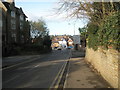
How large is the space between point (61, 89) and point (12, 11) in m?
44.8

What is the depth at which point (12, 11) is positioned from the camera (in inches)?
1918

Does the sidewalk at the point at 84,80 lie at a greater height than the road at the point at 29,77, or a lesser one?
greater

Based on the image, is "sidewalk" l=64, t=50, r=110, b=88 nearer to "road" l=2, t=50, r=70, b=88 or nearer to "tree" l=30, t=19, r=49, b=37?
"road" l=2, t=50, r=70, b=88

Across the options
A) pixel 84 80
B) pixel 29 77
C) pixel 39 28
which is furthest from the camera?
pixel 39 28

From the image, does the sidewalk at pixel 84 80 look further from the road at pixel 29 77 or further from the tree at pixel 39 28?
the tree at pixel 39 28

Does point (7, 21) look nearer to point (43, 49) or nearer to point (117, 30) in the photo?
point (43, 49)

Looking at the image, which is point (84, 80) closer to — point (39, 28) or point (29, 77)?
point (29, 77)

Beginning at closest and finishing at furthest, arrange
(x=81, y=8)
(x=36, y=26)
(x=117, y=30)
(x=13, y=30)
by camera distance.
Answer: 1. (x=117, y=30)
2. (x=81, y=8)
3. (x=13, y=30)
4. (x=36, y=26)

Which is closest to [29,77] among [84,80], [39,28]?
[84,80]

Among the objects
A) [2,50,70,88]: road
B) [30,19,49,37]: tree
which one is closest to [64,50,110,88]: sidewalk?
[2,50,70,88]: road

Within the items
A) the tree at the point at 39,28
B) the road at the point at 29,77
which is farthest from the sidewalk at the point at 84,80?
the tree at the point at 39,28

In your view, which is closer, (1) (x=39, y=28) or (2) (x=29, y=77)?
(2) (x=29, y=77)

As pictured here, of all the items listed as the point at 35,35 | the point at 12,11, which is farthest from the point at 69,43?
the point at 12,11

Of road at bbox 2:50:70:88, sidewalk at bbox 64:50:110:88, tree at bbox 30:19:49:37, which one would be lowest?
road at bbox 2:50:70:88
